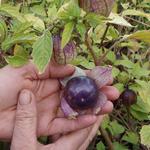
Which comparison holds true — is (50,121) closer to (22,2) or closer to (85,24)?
(85,24)

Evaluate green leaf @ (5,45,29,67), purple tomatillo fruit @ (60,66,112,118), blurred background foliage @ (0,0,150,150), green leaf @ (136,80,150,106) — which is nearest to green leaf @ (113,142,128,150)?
blurred background foliage @ (0,0,150,150)

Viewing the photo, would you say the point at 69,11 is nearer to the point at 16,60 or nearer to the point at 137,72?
the point at 16,60

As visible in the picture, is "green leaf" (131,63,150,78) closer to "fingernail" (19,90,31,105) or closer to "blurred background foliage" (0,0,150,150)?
"blurred background foliage" (0,0,150,150)

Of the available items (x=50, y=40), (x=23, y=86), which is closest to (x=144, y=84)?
(x=23, y=86)

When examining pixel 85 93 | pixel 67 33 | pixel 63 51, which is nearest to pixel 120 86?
pixel 85 93

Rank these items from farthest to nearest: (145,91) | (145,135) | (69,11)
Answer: (145,91)
(145,135)
(69,11)

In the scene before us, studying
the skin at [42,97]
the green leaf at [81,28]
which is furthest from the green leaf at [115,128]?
the green leaf at [81,28]

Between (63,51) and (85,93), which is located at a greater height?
(63,51)
